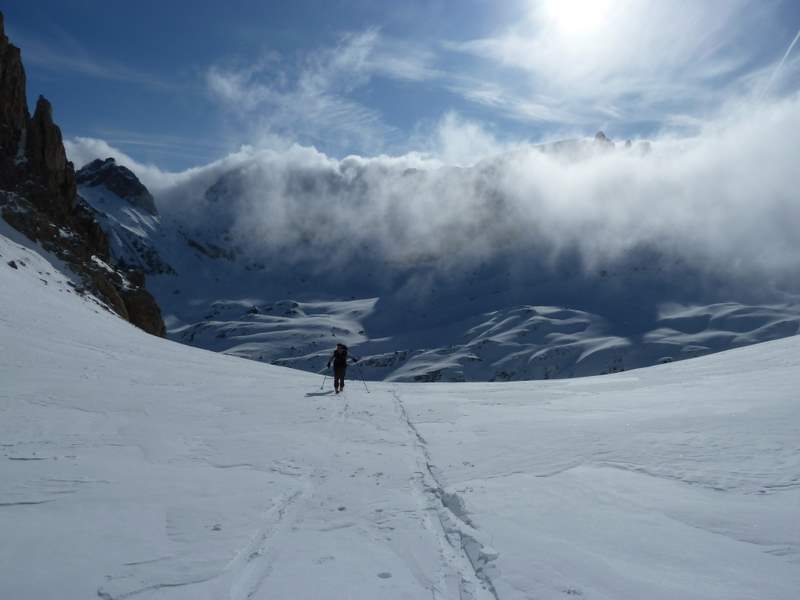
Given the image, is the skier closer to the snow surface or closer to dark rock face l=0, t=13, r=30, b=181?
the snow surface

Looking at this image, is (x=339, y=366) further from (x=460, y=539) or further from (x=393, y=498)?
(x=460, y=539)

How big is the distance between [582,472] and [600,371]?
188504 millimetres

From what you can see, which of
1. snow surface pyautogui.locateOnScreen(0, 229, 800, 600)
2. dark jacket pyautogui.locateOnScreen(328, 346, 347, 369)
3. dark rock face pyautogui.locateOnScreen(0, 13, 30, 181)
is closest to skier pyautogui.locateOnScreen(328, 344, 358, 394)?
dark jacket pyautogui.locateOnScreen(328, 346, 347, 369)

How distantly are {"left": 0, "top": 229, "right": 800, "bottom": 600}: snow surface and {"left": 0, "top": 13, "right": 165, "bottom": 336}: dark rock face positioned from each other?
4122 centimetres

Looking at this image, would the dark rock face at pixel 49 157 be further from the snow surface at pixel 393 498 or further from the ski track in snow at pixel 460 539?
the ski track in snow at pixel 460 539

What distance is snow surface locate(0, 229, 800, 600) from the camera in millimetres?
5172

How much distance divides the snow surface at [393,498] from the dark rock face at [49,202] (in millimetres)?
41220

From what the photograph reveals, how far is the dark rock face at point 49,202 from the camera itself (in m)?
49.3

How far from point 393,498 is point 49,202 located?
6721 centimetres

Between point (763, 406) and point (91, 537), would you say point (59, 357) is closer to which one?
point (91, 537)

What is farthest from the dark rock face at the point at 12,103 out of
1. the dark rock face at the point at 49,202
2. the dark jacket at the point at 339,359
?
the dark jacket at the point at 339,359

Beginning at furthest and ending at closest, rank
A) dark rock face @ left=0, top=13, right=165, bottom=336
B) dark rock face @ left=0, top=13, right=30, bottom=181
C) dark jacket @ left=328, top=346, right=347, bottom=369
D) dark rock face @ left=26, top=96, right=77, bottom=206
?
dark rock face @ left=26, top=96, right=77, bottom=206 → dark rock face @ left=0, top=13, right=30, bottom=181 → dark rock face @ left=0, top=13, right=165, bottom=336 → dark jacket @ left=328, top=346, right=347, bottom=369

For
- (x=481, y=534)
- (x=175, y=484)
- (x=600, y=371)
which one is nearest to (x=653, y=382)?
(x=481, y=534)

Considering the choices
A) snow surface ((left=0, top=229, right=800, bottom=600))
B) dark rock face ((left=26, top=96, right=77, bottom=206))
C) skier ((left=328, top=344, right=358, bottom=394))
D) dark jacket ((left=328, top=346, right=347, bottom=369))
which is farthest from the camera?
dark rock face ((left=26, top=96, right=77, bottom=206))
